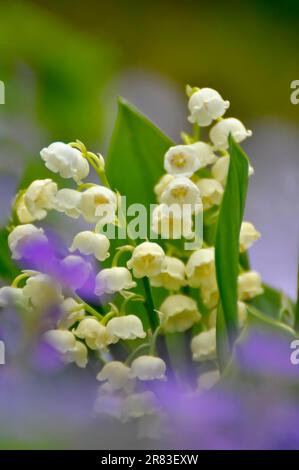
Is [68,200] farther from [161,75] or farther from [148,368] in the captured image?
[161,75]

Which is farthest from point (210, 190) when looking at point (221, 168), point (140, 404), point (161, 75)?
point (161, 75)

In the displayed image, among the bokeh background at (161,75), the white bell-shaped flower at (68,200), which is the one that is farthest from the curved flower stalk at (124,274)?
the bokeh background at (161,75)

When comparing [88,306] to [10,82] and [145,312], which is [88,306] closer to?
[145,312]

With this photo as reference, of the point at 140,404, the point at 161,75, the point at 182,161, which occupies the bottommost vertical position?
the point at 140,404

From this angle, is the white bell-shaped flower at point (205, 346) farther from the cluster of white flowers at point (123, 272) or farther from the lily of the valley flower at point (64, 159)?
the lily of the valley flower at point (64, 159)

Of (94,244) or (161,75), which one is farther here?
(161,75)

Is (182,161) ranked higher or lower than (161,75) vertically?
lower

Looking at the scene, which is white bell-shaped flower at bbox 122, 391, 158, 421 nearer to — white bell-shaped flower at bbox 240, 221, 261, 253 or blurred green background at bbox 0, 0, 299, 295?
white bell-shaped flower at bbox 240, 221, 261, 253
